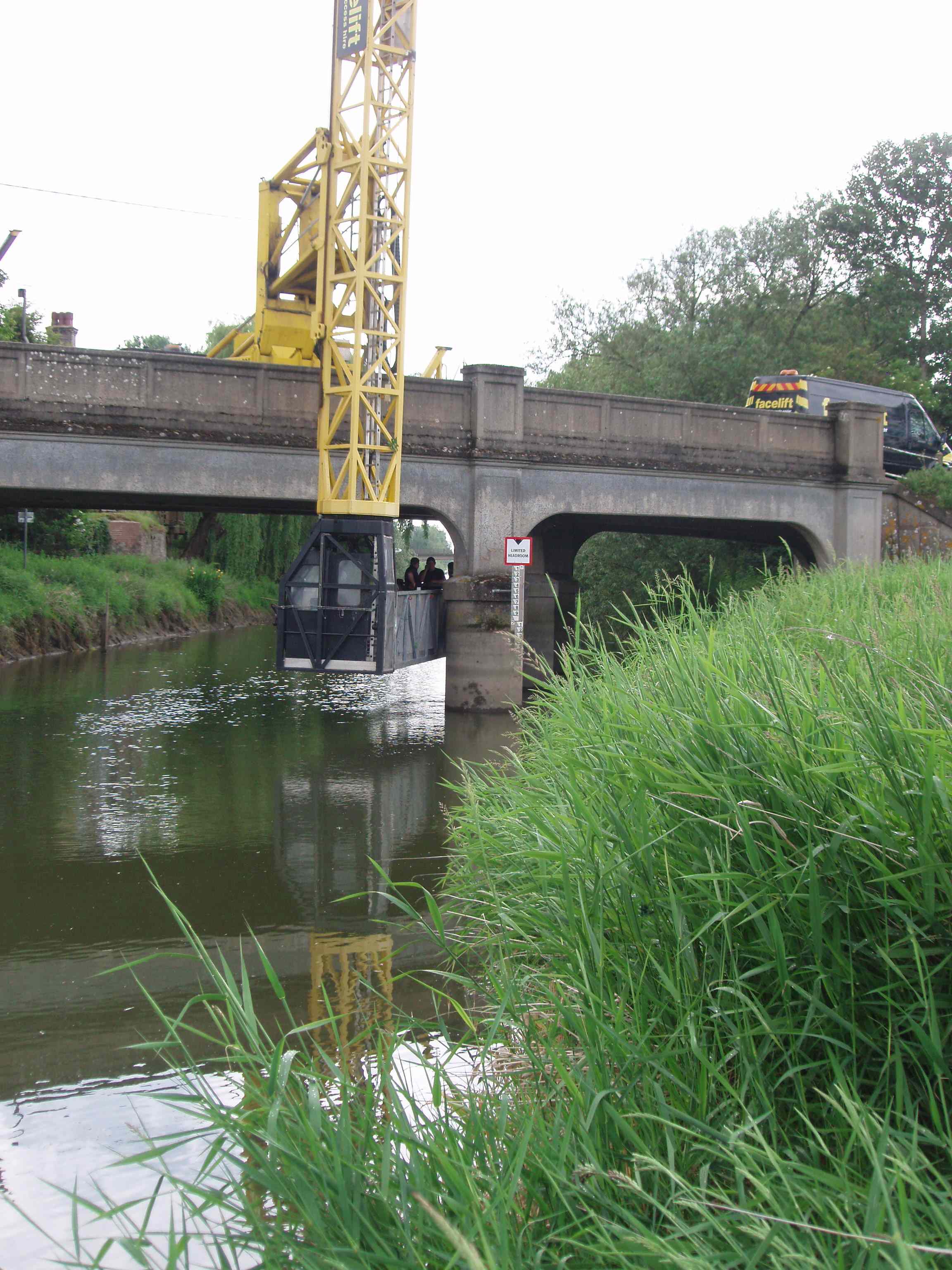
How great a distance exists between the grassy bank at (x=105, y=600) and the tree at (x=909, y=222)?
992 inches

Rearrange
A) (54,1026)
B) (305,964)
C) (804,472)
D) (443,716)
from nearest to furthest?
1. (54,1026)
2. (305,964)
3. (443,716)
4. (804,472)

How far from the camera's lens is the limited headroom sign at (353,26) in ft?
59.3

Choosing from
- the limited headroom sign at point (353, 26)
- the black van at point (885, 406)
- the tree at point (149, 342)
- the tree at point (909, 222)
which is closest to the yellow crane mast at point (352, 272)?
the limited headroom sign at point (353, 26)

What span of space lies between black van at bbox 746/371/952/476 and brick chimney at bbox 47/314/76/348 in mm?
21812

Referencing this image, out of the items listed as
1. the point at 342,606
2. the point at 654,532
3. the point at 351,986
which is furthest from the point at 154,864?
the point at 654,532

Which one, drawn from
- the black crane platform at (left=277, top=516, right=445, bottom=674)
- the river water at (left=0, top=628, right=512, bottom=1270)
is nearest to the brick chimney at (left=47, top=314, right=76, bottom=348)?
the black crane platform at (left=277, top=516, right=445, bottom=674)

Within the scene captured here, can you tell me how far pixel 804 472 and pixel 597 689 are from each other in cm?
1615

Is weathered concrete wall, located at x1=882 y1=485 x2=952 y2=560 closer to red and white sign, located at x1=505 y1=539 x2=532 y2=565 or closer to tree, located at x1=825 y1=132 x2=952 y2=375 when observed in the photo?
red and white sign, located at x1=505 y1=539 x2=532 y2=565

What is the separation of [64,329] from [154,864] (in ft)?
126

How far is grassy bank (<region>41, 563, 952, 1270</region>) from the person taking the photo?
221cm

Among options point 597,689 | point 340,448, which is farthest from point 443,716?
point 597,689

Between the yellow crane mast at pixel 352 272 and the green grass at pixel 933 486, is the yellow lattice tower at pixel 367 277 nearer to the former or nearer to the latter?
the yellow crane mast at pixel 352 272

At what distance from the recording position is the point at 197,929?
738cm

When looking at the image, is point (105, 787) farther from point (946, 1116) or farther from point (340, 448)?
point (946, 1116)
